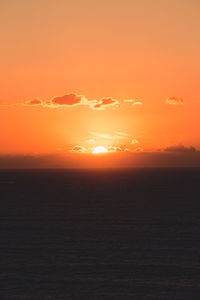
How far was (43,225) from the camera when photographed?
3455 inches

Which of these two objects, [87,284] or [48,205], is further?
[48,205]

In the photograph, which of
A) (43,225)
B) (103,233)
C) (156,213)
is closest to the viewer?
(103,233)

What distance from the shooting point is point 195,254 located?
198 ft

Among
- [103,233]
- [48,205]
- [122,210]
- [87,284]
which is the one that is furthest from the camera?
[48,205]

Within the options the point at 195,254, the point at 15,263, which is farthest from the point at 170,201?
the point at 15,263

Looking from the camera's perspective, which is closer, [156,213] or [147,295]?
[147,295]

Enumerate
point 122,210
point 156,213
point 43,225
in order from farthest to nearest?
point 122,210, point 156,213, point 43,225

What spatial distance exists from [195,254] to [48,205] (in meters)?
74.3

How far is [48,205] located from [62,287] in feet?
275

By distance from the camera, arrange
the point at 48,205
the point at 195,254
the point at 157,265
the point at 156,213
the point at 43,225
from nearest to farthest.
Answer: the point at 157,265 < the point at 195,254 < the point at 43,225 < the point at 156,213 < the point at 48,205

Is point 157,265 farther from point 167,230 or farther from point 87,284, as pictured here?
point 167,230

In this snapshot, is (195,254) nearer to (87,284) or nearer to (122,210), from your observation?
(87,284)

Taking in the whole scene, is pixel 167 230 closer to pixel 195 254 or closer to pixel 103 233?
pixel 103 233

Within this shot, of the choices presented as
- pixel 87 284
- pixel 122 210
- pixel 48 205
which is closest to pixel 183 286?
pixel 87 284
